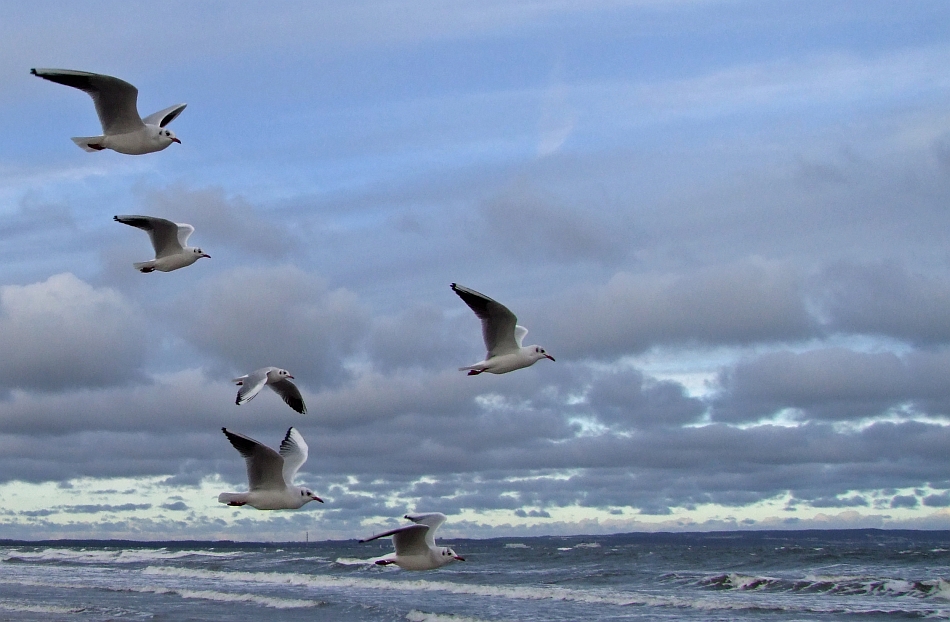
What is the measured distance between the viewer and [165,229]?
17.7 meters

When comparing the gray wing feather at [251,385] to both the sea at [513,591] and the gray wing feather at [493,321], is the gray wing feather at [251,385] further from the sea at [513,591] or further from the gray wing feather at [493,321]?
the sea at [513,591]

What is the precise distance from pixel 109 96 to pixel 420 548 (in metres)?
7.76

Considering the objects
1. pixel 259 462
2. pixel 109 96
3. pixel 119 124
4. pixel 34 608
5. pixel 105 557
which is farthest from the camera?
pixel 105 557

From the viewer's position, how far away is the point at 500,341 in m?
17.1

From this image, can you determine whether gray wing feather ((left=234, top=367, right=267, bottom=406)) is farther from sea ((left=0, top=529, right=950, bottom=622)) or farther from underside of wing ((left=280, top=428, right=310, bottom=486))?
sea ((left=0, top=529, right=950, bottom=622))

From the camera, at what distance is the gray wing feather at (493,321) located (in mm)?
16234

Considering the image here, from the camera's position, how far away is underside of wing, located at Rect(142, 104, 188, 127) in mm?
16562

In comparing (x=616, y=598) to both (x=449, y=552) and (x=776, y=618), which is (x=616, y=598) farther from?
(x=449, y=552)

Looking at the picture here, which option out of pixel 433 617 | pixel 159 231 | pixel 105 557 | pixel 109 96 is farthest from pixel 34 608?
pixel 105 557

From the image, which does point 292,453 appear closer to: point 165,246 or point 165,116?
point 165,246

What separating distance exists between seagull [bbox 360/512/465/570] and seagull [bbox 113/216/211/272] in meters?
5.36

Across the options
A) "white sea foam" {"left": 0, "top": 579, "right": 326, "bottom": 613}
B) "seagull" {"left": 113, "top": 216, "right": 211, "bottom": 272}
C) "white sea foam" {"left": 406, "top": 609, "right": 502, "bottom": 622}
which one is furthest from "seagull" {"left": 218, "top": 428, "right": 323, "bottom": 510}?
"white sea foam" {"left": 0, "top": 579, "right": 326, "bottom": 613}

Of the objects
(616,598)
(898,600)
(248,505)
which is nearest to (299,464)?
(248,505)

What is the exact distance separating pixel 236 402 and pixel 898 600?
950 inches
